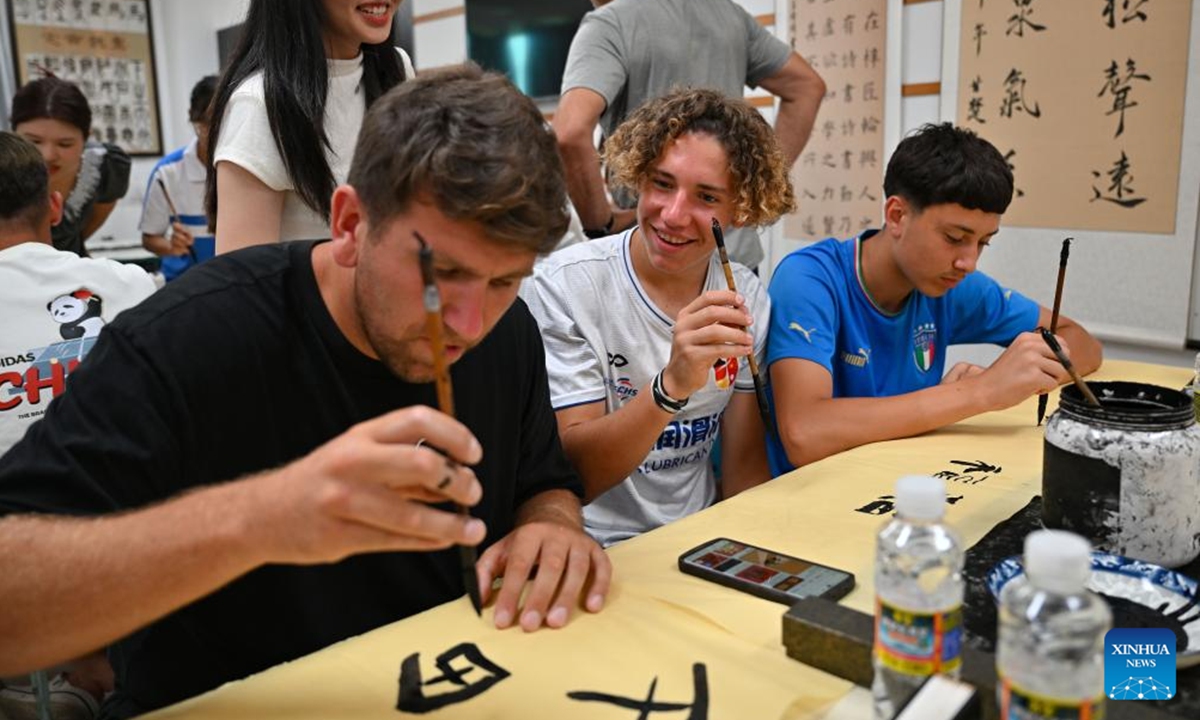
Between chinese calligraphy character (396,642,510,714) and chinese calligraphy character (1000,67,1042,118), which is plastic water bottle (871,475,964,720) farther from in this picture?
chinese calligraphy character (1000,67,1042,118)

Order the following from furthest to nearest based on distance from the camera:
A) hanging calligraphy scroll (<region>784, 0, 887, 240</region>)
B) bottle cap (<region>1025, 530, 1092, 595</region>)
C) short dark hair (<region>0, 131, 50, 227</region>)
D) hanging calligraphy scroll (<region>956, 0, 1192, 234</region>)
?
hanging calligraphy scroll (<region>784, 0, 887, 240</region>) < hanging calligraphy scroll (<region>956, 0, 1192, 234</region>) < short dark hair (<region>0, 131, 50, 227</region>) < bottle cap (<region>1025, 530, 1092, 595</region>)

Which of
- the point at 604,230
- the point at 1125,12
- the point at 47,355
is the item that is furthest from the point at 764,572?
the point at 1125,12

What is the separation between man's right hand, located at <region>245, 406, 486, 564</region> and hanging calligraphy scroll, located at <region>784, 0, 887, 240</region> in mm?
2920

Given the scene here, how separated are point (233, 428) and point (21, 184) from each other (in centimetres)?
129

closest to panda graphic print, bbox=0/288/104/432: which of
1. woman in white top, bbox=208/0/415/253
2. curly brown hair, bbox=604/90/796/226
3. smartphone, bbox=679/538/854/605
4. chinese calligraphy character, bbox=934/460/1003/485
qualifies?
woman in white top, bbox=208/0/415/253

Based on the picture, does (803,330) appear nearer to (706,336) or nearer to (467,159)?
(706,336)

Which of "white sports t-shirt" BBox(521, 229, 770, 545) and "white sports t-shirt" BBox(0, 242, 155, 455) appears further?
"white sports t-shirt" BBox(0, 242, 155, 455)

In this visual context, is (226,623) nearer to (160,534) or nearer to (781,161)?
(160,534)

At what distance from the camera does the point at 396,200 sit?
0.88 m

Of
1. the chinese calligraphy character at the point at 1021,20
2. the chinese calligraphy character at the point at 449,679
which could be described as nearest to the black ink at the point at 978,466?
the chinese calligraphy character at the point at 449,679

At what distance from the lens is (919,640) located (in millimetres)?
685

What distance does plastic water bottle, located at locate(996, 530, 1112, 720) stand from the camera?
0.55m

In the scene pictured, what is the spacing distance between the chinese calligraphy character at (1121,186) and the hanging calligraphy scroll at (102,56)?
527 cm

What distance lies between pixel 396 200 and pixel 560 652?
45cm
